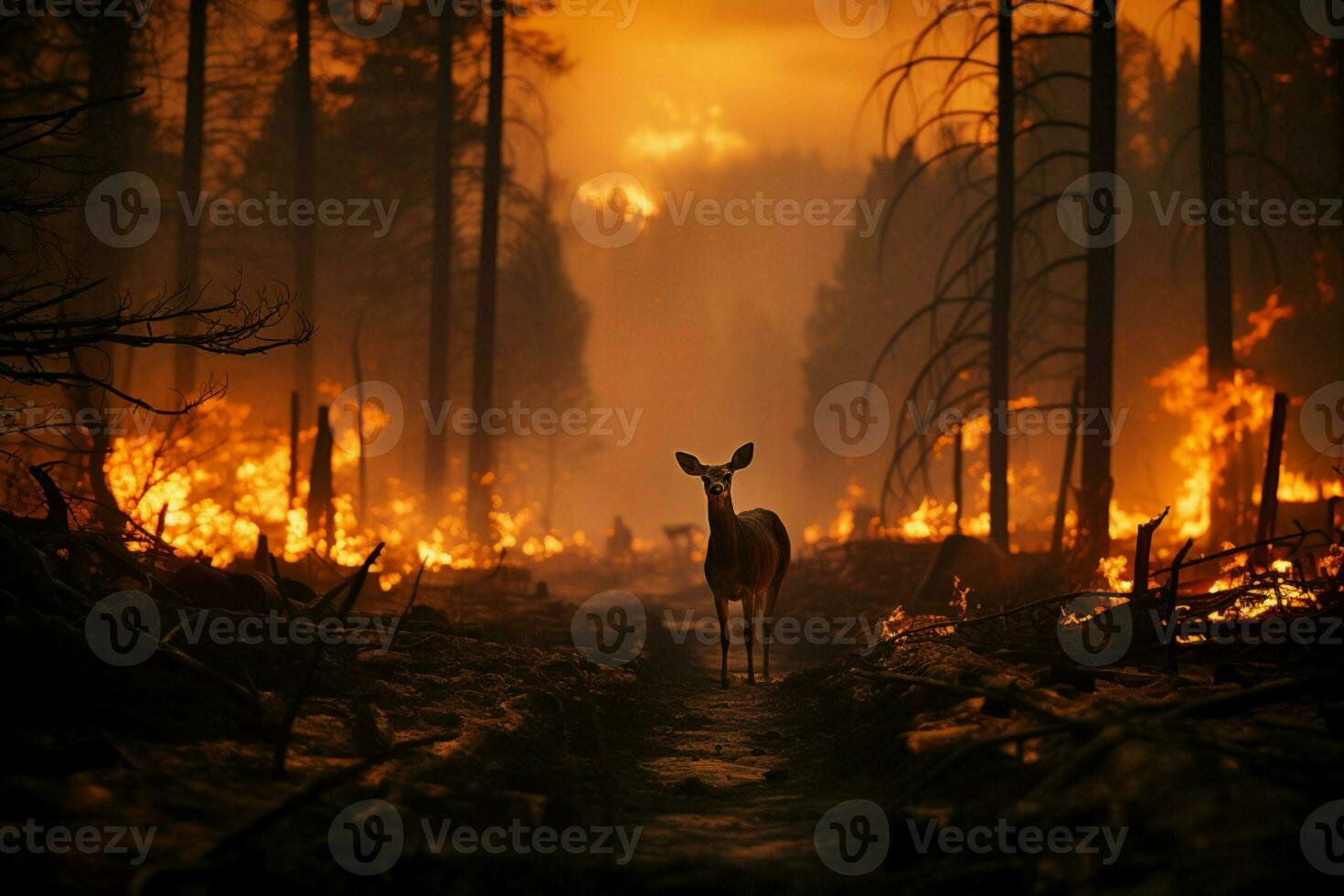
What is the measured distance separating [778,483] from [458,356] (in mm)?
60972

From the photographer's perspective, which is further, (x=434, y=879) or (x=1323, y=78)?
(x=1323, y=78)

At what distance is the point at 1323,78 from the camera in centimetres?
2628

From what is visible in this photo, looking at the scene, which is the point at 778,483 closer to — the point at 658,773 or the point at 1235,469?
the point at 1235,469

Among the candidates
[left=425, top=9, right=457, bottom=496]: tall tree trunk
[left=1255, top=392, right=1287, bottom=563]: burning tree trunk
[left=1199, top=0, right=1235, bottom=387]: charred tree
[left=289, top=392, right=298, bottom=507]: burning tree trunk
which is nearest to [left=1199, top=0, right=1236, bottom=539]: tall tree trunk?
[left=1199, top=0, right=1235, bottom=387]: charred tree

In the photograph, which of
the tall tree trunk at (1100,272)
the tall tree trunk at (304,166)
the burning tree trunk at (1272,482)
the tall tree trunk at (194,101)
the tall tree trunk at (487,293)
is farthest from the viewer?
the tall tree trunk at (304,166)

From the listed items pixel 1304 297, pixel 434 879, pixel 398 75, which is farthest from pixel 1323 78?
pixel 434 879

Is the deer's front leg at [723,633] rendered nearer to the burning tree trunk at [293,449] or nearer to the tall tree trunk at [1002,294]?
the tall tree trunk at [1002,294]

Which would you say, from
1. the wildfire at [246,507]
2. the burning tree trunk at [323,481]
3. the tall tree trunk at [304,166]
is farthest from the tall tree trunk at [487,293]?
the burning tree trunk at [323,481]

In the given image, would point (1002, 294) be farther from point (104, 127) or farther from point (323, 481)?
point (104, 127)

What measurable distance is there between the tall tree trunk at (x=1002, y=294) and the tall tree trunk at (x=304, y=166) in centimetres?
1538

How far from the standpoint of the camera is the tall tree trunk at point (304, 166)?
2581cm

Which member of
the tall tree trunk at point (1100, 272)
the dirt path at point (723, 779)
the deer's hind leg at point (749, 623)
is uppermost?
the tall tree trunk at point (1100, 272)

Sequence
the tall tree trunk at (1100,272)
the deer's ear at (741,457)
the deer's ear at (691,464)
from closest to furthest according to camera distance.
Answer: the deer's ear at (691,464) < the deer's ear at (741,457) < the tall tree trunk at (1100,272)

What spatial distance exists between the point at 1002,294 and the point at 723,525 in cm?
879
